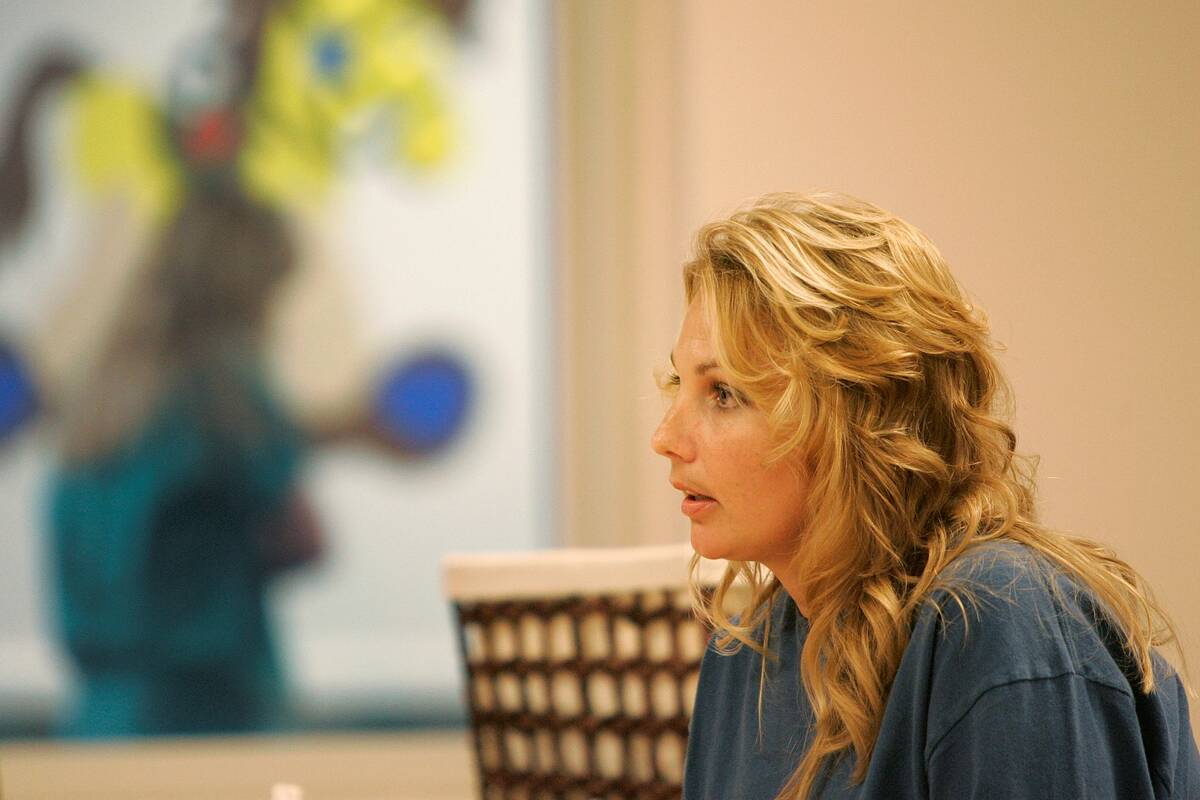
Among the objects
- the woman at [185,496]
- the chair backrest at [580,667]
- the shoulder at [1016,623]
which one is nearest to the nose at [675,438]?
the shoulder at [1016,623]

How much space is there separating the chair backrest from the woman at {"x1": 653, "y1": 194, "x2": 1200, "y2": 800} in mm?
280

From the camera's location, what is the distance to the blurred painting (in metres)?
2.43

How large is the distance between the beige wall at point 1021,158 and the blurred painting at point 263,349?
1.17ft

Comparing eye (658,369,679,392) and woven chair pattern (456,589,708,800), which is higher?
eye (658,369,679,392)

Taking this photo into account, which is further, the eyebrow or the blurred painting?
the blurred painting

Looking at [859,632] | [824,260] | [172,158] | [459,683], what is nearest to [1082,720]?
[859,632]

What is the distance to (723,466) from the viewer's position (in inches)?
43.2

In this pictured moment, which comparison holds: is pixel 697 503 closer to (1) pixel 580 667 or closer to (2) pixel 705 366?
(2) pixel 705 366

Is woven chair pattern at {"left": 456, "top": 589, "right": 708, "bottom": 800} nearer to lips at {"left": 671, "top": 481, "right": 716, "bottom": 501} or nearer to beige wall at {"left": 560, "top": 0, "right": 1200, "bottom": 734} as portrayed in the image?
lips at {"left": 671, "top": 481, "right": 716, "bottom": 501}

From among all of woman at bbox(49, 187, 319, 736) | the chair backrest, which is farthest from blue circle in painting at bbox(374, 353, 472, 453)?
the chair backrest

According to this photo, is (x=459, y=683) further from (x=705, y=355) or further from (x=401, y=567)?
(x=705, y=355)

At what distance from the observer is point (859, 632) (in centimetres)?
103

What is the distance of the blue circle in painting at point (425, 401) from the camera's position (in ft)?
8.04

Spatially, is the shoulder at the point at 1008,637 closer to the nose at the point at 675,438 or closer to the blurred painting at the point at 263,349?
the nose at the point at 675,438
